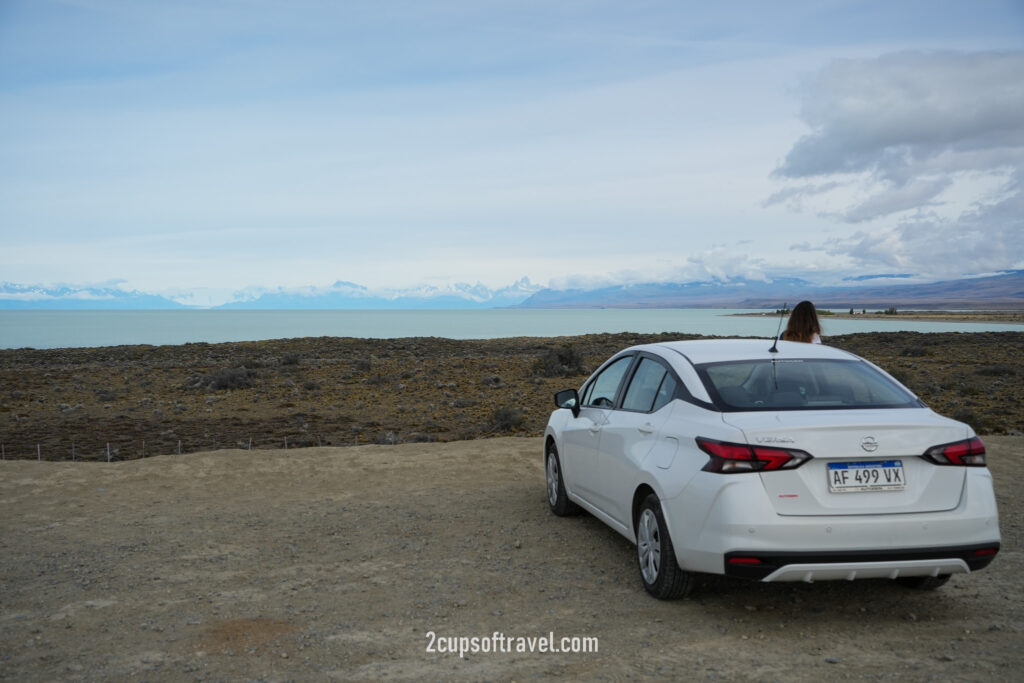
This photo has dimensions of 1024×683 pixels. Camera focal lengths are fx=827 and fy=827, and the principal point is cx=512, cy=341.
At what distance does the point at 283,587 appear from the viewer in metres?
5.59

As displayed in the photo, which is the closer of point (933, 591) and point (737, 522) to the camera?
point (737, 522)

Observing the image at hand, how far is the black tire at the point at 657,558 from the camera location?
4949 millimetres

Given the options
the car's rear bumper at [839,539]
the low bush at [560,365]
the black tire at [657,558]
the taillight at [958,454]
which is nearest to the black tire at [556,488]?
the black tire at [657,558]

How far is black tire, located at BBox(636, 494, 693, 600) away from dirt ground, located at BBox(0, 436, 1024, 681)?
0.11m

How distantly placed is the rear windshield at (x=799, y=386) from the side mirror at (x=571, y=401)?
6.01ft

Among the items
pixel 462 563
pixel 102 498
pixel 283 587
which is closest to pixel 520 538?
pixel 462 563

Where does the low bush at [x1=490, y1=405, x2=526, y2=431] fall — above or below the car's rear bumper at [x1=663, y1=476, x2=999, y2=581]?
below

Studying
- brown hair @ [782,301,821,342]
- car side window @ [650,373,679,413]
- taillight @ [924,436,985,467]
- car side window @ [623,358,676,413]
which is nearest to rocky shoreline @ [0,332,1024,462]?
brown hair @ [782,301,821,342]

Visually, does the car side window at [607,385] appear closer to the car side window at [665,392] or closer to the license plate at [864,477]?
the car side window at [665,392]

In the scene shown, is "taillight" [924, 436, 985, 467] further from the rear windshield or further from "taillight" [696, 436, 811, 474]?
"taillight" [696, 436, 811, 474]

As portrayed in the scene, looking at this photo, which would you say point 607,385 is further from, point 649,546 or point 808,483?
point 808,483

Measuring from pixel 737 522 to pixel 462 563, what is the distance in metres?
2.44

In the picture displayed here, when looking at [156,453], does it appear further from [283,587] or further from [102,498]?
[283,587]

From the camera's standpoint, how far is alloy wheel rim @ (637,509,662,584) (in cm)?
515
